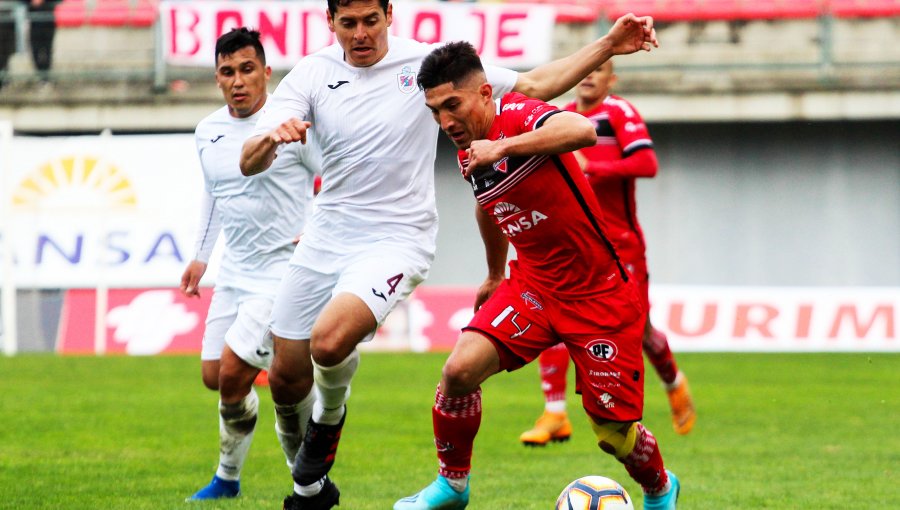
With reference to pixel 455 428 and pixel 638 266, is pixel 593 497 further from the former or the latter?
pixel 638 266

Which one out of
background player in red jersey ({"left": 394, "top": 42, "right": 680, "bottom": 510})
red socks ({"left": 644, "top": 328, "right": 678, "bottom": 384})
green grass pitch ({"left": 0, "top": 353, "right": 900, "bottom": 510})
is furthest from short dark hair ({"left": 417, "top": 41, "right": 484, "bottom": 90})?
red socks ({"left": 644, "top": 328, "right": 678, "bottom": 384})

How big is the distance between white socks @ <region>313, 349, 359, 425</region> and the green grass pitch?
632 millimetres

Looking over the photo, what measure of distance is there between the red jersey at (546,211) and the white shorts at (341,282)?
0.53m

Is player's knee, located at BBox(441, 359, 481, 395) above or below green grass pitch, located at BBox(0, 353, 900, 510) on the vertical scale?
above

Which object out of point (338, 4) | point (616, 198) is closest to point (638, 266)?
point (616, 198)

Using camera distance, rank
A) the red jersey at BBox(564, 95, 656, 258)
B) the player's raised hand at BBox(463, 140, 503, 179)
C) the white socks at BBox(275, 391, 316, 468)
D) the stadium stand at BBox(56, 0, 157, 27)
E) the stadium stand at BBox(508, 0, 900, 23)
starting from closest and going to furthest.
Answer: the player's raised hand at BBox(463, 140, 503, 179), the white socks at BBox(275, 391, 316, 468), the red jersey at BBox(564, 95, 656, 258), the stadium stand at BBox(508, 0, 900, 23), the stadium stand at BBox(56, 0, 157, 27)

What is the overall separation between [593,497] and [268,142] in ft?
6.93

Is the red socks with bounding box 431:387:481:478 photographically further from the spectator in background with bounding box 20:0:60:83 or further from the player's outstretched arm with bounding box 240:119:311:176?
the spectator in background with bounding box 20:0:60:83

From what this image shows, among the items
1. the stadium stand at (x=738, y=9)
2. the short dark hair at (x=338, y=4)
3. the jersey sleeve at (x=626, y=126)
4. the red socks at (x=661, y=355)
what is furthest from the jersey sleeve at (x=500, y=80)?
the stadium stand at (x=738, y=9)

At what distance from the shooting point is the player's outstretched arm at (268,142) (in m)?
5.96

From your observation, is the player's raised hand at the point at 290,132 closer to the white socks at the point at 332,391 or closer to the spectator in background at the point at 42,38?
the white socks at the point at 332,391

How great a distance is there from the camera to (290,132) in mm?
5973

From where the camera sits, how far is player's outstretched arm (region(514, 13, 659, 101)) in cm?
654

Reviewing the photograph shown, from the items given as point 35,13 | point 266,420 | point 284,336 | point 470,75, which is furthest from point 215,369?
point 35,13
